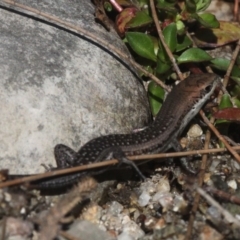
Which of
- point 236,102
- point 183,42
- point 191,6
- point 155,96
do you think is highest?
point 191,6

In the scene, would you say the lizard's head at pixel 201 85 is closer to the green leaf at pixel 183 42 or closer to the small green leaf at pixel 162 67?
the small green leaf at pixel 162 67

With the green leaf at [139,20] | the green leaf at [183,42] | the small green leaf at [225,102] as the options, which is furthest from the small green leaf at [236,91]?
the green leaf at [139,20]

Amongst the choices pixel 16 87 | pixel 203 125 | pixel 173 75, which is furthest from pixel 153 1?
pixel 16 87

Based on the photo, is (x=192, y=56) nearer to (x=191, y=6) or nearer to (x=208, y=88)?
(x=208, y=88)

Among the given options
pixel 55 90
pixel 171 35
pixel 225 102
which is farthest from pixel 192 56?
pixel 55 90

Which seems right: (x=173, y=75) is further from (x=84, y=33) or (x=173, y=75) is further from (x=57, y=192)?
(x=57, y=192)

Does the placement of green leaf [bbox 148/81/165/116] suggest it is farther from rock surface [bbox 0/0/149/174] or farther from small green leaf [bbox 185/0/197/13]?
small green leaf [bbox 185/0/197/13]
